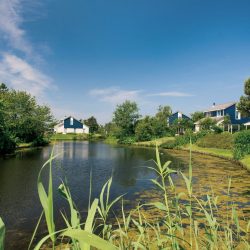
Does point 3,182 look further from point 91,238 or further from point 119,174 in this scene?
point 91,238

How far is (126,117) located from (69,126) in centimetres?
3529

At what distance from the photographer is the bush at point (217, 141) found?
39.5 m

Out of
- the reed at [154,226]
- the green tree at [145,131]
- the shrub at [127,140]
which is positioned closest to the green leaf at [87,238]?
the reed at [154,226]

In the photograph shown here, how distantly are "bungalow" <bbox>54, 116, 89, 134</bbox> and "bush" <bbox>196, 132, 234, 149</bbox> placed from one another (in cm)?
6756

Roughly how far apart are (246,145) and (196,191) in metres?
17.3

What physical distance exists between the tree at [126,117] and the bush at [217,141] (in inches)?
1266

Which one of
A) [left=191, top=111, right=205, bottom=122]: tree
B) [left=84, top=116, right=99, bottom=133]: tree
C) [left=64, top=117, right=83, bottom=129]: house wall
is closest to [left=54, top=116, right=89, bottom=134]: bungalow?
[left=64, top=117, right=83, bottom=129]: house wall

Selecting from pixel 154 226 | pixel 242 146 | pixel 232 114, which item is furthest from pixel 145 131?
pixel 154 226

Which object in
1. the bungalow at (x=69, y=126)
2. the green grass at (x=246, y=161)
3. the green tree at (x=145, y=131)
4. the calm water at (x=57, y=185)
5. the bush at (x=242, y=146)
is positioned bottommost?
the calm water at (x=57, y=185)

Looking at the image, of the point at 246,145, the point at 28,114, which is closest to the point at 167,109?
the point at 28,114

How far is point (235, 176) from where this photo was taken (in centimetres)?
2156

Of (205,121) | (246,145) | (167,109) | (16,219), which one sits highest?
(167,109)

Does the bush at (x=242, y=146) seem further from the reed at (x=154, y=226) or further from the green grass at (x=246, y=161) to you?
the reed at (x=154, y=226)

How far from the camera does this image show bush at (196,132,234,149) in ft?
129
